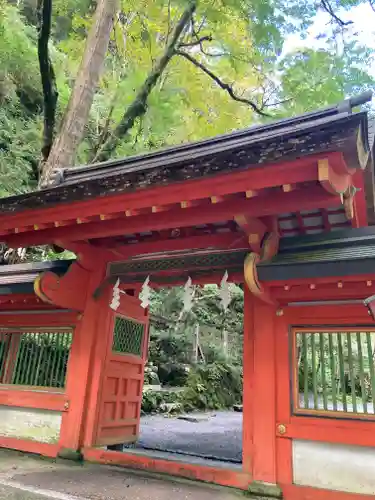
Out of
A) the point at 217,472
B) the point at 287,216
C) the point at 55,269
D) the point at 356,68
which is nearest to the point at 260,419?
the point at 217,472

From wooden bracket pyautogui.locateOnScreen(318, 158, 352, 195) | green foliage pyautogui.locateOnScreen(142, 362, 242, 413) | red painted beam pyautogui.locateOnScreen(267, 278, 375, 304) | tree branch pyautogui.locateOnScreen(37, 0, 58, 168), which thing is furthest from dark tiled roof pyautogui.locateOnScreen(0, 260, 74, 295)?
green foliage pyautogui.locateOnScreen(142, 362, 242, 413)

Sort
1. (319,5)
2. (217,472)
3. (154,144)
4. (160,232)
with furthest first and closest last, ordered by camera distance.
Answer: (154,144) → (319,5) → (160,232) → (217,472)

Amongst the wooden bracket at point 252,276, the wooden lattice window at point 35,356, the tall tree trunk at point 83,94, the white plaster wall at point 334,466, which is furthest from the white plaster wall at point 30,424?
the tall tree trunk at point 83,94

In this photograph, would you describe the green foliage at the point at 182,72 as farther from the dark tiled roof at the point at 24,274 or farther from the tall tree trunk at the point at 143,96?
the dark tiled roof at the point at 24,274

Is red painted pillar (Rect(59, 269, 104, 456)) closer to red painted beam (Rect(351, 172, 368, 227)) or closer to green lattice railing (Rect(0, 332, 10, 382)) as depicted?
green lattice railing (Rect(0, 332, 10, 382))

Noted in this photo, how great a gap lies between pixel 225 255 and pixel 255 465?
217 centimetres

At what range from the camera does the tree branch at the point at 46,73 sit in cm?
671

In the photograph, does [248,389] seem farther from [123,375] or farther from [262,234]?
[123,375]

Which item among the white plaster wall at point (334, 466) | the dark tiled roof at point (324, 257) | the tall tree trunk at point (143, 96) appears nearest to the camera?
the dark tiled roof at point (324, 257)

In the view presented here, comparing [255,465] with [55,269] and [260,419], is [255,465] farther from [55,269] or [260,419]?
[55,269]

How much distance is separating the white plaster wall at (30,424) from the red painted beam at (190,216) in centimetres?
227

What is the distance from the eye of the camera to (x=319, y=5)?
26.2ft

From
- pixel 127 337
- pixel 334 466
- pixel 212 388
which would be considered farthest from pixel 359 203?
pixel 212 388

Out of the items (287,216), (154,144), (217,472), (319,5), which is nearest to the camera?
(217,472)
